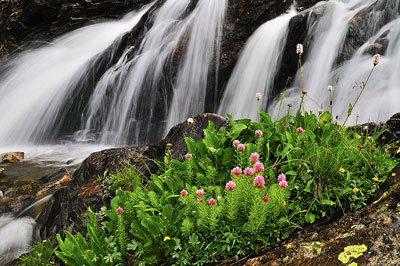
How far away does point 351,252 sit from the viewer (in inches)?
63.6

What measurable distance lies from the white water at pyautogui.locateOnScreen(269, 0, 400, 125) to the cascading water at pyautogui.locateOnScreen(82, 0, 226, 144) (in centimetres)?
206

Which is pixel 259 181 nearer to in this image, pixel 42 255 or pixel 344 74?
pixel 42 255

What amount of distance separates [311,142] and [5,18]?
1239 centimetres

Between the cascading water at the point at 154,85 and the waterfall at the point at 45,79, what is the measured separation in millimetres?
1211

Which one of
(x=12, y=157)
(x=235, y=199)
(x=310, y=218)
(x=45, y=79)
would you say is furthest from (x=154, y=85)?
(x=310, y=218)

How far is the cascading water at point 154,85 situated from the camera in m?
7.51

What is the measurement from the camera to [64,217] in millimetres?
3637

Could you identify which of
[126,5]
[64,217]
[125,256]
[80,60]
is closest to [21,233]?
[64,217]

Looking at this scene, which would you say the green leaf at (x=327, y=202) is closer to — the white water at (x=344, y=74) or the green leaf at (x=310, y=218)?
the green leaf at (x=310, y=218)

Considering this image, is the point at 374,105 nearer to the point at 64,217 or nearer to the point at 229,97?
the point at 229,97

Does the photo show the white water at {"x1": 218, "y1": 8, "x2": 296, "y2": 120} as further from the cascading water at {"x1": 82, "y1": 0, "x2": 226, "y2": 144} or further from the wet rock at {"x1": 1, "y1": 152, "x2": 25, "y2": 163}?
the wet rock at {"x1": 1, "y1": 152, "x2": 25, "y2": 163}

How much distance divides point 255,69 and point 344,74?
1803 millimetres

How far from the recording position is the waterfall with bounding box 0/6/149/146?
850cm

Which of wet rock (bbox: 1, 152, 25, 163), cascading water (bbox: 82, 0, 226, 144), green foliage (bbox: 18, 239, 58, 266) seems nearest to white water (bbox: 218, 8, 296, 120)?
cascading water (bbox: 82, 0, 226, 144)
